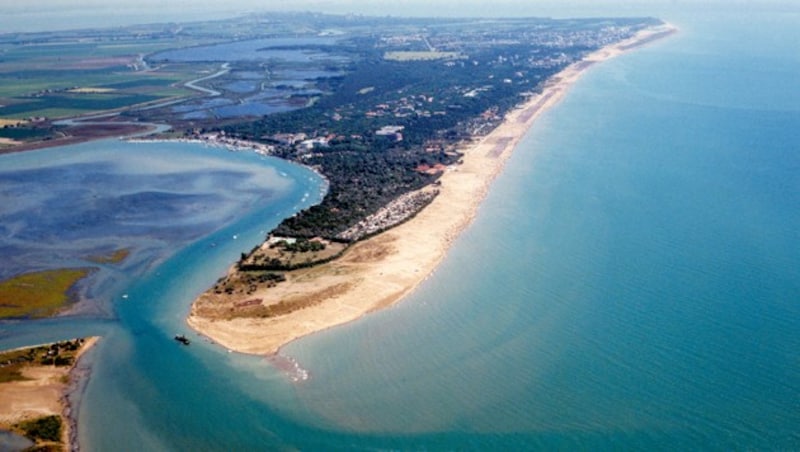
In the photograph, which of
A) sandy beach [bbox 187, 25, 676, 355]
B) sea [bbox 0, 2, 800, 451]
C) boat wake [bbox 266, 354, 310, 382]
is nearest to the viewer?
sea [bbox 0, 2, 800, 451]

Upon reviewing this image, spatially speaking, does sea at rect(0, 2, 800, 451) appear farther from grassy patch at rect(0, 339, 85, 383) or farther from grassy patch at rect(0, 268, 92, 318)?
grassy patch at rect(0, 268, 92, 318)

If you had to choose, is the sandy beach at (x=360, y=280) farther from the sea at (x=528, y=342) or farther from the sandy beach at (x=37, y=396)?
the sandy beach at (x=37, y=396)

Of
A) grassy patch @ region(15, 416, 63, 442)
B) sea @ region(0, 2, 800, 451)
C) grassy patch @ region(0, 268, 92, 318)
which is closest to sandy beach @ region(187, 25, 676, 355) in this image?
sea @ region(0, 2, 800, 451)

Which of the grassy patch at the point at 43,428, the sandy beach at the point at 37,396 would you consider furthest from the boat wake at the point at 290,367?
the grassy patch at the point at 43,428

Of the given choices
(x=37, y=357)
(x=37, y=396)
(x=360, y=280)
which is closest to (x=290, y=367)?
(x=360, y=280)

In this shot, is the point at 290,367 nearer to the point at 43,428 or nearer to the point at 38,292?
the point at 43,428
